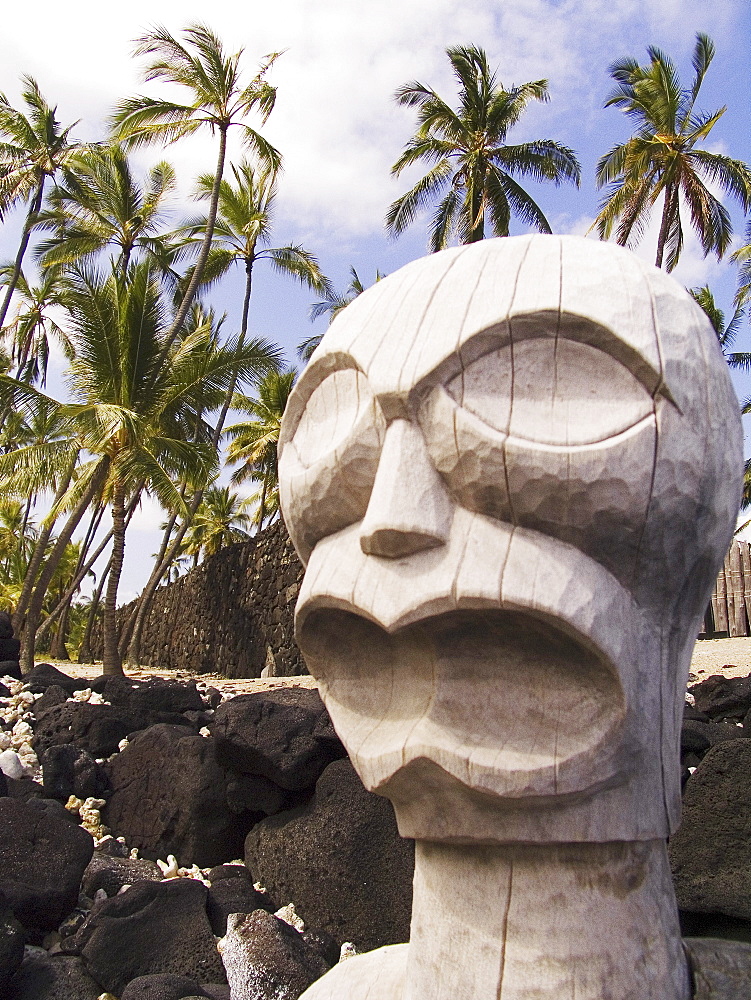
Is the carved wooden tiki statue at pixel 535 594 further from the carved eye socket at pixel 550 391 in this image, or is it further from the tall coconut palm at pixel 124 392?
the tall coconut palm at pixel 124 392

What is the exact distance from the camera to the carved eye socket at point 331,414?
4.65ft

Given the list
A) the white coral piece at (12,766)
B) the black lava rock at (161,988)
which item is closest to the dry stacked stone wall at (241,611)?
the white coral piece at (12,766)

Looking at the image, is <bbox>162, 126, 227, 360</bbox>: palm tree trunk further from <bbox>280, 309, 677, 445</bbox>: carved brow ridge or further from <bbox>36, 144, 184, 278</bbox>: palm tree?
<bbox>280, 309, 677, 445</bbox>: carved brow ridge

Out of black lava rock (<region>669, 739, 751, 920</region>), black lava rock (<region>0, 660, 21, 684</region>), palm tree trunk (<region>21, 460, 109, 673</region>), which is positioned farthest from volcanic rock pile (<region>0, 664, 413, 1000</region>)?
palm tree trunk (<region>21, 460, 109, 673</region>)

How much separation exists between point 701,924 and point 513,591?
1912 mm

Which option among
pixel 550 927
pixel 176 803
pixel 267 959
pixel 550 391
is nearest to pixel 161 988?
pixel 267 959

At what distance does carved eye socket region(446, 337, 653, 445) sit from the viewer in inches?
49.8

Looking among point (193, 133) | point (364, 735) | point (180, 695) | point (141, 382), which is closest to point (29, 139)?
point (193, 133)

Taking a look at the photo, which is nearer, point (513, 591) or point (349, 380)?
point (513, 591)

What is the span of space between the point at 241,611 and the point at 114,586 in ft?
8.87

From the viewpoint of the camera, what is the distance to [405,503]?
126 cm

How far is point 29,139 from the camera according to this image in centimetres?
1738

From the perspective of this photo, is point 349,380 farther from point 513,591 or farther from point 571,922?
point 571,922

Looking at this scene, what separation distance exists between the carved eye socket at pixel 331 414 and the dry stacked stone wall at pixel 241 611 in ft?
37.0
